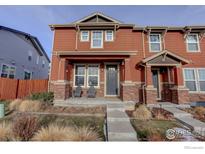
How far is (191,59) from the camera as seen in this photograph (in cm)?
994

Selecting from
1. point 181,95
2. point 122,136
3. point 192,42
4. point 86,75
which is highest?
point 192,42

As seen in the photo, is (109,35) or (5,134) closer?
(5,134)

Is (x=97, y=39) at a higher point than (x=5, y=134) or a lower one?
higher

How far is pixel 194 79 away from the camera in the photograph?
959 cm

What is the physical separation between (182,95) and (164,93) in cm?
160

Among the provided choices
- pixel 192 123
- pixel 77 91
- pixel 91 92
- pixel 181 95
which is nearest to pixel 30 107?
pixel 77 91

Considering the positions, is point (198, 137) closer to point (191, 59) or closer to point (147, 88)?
point (147, 88)

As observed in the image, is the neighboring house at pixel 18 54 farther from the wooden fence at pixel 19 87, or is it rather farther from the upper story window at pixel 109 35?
the upper story window at pixel 109 35

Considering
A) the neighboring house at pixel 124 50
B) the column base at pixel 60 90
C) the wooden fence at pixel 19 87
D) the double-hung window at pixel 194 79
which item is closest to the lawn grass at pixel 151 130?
the neighboring house at pixel 124 50

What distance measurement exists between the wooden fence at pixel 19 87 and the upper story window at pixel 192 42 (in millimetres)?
12345

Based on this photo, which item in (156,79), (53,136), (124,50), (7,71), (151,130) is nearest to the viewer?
(53,136)

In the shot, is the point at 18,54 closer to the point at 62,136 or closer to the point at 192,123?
the point at 62,136

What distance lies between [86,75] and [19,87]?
5.89 metres

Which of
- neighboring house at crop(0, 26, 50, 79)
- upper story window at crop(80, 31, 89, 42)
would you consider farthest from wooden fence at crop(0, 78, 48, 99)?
upper story window at crop(80, 31, 89, 42)
